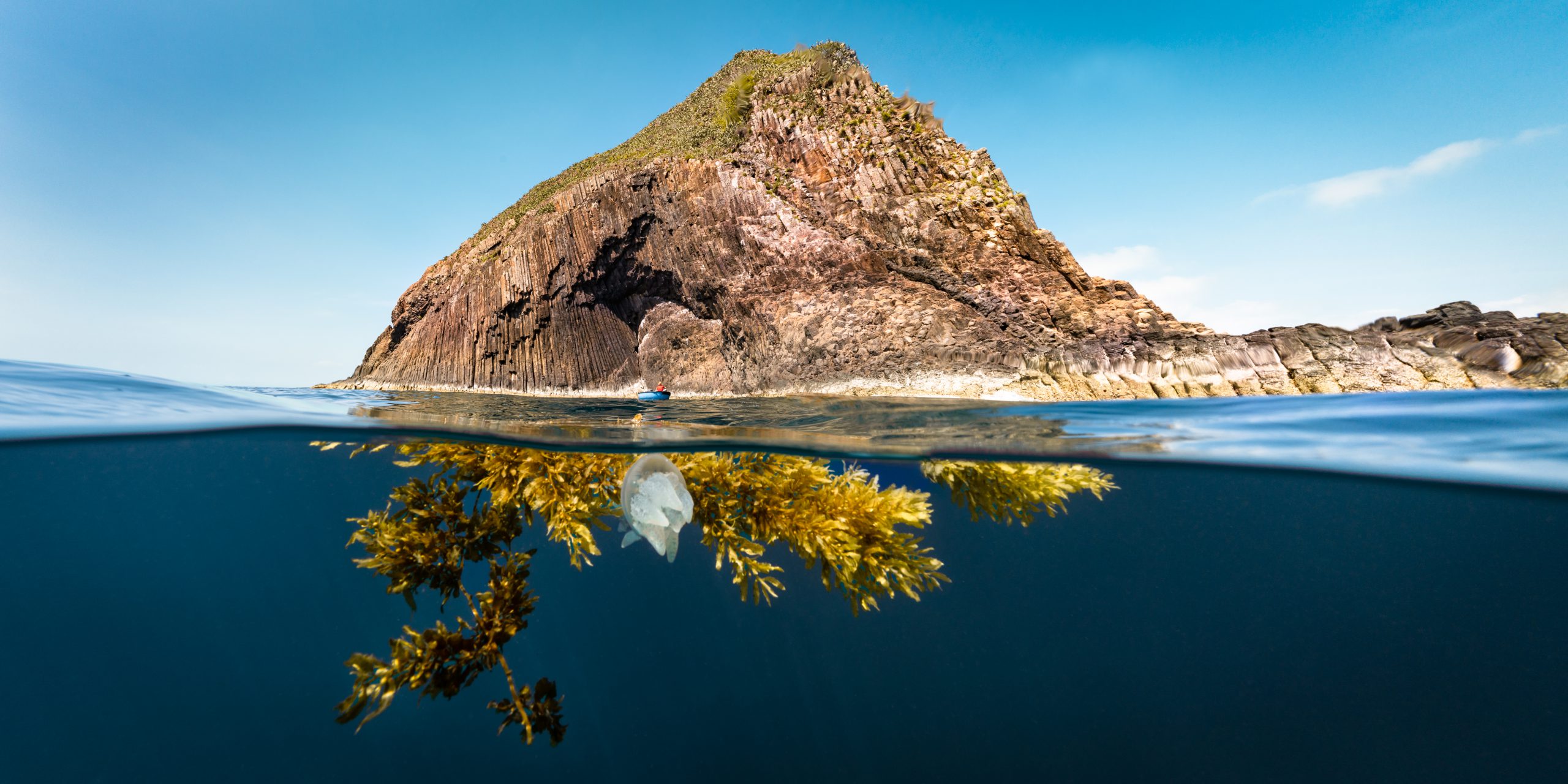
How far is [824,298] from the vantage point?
18.9m

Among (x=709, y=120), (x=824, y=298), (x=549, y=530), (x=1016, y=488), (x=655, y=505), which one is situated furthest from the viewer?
(x=709, y=120)

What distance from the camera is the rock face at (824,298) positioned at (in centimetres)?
1266

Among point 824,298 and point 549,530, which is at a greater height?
point 824,298

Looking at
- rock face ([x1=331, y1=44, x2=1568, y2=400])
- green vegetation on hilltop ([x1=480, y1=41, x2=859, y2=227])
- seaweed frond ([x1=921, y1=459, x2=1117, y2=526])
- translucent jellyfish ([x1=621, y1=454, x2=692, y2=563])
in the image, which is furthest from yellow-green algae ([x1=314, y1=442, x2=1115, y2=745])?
green vegetation on hilltop ([x1=480, y1=41, x2=859, y2=227])

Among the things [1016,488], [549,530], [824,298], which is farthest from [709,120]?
[549,530]

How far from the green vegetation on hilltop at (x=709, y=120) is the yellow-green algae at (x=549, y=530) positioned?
20.2 meters

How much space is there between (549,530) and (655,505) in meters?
0.99

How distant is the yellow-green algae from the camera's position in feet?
13.3

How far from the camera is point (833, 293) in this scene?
18.8m

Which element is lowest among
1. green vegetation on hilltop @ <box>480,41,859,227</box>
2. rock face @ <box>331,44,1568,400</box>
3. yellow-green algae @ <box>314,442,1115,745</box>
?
yellow-green algae @ <box>314,442,1115,745</box>

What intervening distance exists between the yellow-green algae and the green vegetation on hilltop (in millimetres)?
20170

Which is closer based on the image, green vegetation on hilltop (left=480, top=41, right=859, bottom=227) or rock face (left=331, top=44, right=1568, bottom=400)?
rock face (left=331, top=44, right=1568, bottom=400)

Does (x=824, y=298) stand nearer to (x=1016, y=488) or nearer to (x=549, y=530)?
(x=1016, y=488)

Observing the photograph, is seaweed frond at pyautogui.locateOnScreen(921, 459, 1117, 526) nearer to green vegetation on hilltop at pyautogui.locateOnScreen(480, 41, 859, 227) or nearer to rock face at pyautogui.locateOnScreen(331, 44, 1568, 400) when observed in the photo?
rock face at pyautogui.locateOnScreen(331, 44, 1568, 400)
